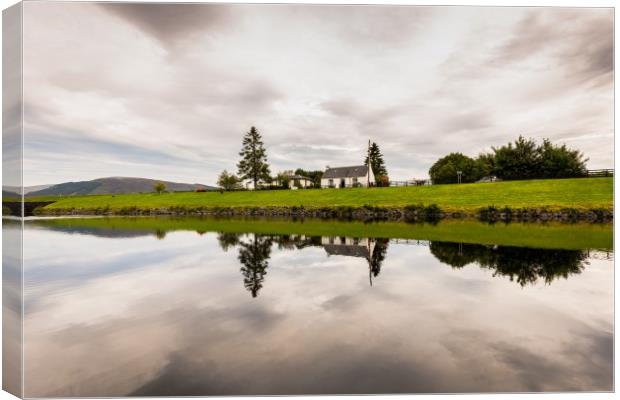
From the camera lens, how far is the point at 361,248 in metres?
13.2

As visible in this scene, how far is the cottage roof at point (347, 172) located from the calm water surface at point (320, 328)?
190 ft

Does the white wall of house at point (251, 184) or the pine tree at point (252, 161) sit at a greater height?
the pine tree at point (252, 161)

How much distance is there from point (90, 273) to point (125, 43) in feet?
21.1

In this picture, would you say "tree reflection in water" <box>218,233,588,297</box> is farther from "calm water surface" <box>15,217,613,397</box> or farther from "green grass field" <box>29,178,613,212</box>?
"green grass field" <box>29,178,613,212</box>

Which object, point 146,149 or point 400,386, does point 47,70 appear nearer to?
point 400,386

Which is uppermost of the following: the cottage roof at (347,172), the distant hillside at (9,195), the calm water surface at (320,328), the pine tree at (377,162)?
the pine tree at (377,162)

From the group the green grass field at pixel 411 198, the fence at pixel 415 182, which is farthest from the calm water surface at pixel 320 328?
the fence at pixel 415 182

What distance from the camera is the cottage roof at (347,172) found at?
67.4 m

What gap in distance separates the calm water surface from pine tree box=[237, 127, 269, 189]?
152 feet

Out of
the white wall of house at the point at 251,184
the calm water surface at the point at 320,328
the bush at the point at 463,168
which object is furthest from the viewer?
the bush at the point at 463,168

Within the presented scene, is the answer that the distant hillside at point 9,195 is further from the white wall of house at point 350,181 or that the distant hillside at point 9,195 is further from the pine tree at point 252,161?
the white wall of house at point 350,181

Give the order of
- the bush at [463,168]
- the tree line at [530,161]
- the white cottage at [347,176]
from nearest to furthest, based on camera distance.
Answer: the tree line at [530,161], the white cottage at [347,176], the bush at [463,168]

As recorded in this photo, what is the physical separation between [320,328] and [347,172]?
6479 centimetres

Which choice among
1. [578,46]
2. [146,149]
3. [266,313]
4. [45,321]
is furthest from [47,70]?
[146,149]
